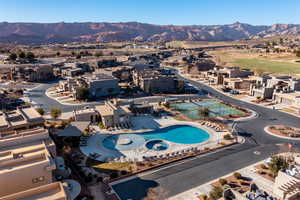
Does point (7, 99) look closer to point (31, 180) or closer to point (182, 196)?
point (31, 180)

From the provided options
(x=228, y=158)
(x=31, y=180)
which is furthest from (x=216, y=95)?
(x=31, y=180)

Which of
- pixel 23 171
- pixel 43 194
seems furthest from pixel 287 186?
pixel 23 171

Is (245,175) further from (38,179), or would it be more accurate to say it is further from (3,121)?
(3,121)

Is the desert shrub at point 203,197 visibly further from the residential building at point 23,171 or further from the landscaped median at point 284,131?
the landscaped median at point 284,131

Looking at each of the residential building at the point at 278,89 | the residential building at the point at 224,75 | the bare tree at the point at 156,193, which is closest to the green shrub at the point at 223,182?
the bare tree at the point at 156,193

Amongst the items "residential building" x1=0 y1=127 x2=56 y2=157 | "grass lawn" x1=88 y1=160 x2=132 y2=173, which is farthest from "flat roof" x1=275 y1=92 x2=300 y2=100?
"residential building" x1=0 y1=127 x2=56 y2=157
